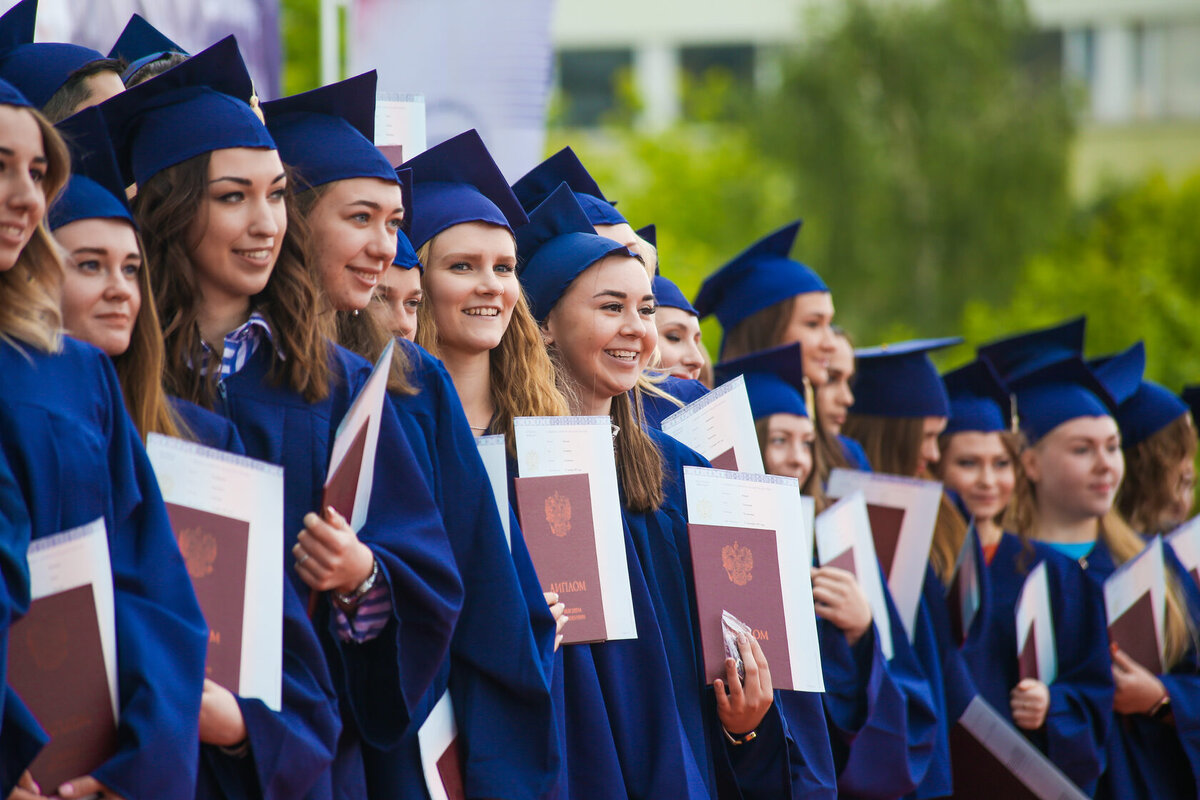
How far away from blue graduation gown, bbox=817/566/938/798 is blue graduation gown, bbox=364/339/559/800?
177cm

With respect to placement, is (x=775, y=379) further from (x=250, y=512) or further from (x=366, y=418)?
(x=250, y=512)

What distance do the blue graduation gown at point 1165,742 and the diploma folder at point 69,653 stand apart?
14.7 feet

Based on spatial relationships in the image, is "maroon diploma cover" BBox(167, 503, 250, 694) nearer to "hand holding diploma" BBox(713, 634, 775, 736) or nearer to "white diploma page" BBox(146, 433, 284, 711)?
"white diploma page" BBox(146, 433, 284, 711)

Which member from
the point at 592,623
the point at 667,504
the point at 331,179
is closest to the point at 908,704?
the point at 667,504

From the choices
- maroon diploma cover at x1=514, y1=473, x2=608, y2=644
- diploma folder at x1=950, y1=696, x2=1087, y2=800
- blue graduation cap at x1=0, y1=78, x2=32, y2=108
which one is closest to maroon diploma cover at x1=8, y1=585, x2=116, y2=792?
blue graduation cap at x1=0, y1=78, x2=32, y2=108

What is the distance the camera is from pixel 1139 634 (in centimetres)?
582

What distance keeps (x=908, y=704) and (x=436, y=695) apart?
2.41 metres

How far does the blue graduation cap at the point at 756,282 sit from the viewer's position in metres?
5.90

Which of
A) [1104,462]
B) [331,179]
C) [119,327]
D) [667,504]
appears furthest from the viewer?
[1104,462]

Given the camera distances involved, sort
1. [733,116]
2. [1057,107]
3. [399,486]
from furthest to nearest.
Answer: [733,116] → [1057,107] → [399,486]

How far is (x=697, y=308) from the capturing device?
6.17m

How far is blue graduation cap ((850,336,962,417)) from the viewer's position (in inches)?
241

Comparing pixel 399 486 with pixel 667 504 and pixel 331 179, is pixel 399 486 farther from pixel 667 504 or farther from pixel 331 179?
pixel 667 504

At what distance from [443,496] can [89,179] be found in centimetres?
100
